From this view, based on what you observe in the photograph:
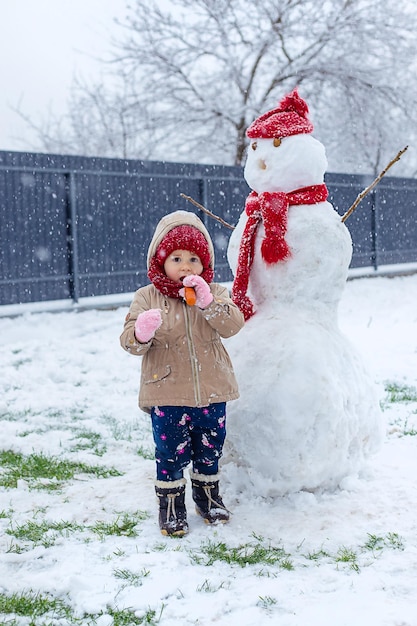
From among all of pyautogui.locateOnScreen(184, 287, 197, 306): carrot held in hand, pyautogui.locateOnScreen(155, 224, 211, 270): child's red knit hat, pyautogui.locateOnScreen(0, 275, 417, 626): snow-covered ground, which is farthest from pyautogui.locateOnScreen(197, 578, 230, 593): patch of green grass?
pyautogui.locateOnScreen(155, 224, 211, 270): child's red knit hat

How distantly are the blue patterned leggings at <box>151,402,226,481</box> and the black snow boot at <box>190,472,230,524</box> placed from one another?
0.04m

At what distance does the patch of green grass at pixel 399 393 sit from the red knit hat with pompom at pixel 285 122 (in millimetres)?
2462

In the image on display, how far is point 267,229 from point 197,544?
1529 millimetres

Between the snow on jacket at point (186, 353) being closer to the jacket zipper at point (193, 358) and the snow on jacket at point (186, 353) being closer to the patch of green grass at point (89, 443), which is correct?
the jacket zipper at point (193, 358)

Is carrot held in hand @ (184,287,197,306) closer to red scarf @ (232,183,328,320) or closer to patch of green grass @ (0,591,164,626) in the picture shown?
red scarf @ (232,183,328,320)

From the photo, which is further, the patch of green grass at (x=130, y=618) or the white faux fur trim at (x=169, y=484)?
the white faux fur trim at (x=169, y=484)

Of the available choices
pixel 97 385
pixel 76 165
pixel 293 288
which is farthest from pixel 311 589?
pixel 76 165

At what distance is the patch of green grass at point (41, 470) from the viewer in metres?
3.65

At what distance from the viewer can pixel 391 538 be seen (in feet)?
9.20

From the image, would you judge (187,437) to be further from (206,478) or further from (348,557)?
(348,557)

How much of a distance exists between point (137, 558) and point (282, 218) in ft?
5.67

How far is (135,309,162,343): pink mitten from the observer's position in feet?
9.07

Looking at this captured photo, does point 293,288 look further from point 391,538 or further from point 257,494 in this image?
point 391,538

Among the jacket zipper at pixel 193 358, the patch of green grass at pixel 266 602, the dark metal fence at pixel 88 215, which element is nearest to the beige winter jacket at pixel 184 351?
the jacket zipper at pixel 193 358
